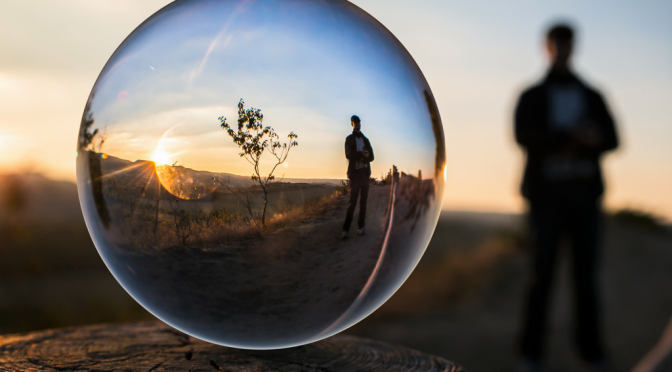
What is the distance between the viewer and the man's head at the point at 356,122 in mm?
1924

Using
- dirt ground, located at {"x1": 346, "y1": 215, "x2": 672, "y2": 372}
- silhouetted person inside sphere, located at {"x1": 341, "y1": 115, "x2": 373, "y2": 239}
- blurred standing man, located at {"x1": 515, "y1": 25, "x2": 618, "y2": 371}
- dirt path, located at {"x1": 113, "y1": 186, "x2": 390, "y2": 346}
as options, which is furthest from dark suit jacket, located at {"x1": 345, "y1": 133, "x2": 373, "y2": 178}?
dirt ground, located at {"x1": 346, "y1": 215, "x2": 672, "y2": 372}

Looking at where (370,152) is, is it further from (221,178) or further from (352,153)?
(221,178)

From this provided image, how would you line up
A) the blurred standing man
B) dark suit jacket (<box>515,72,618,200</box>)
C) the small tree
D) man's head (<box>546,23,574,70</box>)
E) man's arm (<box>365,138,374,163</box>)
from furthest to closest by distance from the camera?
1. man's head (<box>546,23,574,70</box>)
2. dark suit jacket (<box>515,72,618,200</box>)
3. the blurred standing man
4. man's arm (<box>365,138,374,163</box>)
5. the small tree

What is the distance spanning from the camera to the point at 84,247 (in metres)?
16.9

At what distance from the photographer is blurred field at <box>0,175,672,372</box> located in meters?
8.26

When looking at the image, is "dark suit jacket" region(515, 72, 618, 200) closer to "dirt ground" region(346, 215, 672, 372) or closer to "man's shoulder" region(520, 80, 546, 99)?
"man's shoulder" region(520, 80, 546, 99)

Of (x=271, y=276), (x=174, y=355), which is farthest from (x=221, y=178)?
(x=174, y=355)

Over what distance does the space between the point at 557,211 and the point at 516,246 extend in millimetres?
9001

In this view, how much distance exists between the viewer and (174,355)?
269 centimetres

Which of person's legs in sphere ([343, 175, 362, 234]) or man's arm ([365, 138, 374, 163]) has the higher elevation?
man's arm ([365, 138, 374, 163])

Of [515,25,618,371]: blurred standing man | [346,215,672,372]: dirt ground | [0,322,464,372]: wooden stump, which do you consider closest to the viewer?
[0,322,464,372]: wooden stump

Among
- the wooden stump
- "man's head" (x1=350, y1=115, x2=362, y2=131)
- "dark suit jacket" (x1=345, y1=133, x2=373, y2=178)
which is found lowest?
the wooden stump

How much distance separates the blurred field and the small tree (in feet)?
23.2

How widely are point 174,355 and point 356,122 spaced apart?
6.16ft
